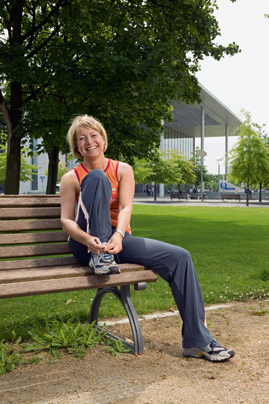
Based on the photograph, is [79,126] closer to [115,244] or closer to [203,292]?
[115,244]

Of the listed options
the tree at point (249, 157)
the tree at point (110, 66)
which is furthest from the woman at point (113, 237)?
the tree at point (249, 157)

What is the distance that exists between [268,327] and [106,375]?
1.74 metres

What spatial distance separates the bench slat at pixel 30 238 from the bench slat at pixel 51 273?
408mm

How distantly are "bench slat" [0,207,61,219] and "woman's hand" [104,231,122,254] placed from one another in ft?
3.17

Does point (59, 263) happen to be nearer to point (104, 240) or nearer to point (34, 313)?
point (104, 240)

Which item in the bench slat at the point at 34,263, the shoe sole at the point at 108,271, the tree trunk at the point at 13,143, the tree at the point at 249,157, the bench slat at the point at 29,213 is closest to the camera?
the shoe sole at the point at 108,271

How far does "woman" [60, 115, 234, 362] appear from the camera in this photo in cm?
305

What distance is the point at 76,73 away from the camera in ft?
33.2

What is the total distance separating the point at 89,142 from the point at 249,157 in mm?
29958

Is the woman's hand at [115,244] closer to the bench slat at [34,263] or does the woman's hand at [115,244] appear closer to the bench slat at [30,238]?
the bench slat at [34,263]

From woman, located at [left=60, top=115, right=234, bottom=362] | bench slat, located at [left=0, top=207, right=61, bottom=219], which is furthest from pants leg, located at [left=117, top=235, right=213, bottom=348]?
bench slat, located at [left=0, top=207, right=61, bottom=219]

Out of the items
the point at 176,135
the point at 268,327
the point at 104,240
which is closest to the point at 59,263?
the point at 104,240

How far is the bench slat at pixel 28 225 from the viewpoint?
3648 millimetres

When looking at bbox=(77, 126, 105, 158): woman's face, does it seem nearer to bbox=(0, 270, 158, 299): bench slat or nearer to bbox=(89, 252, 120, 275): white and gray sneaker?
bbox=(89, 252, 120, 275): white and gray sneaker
